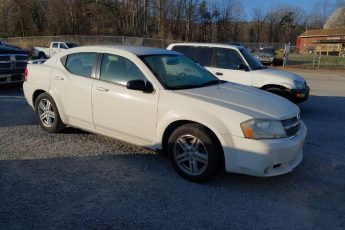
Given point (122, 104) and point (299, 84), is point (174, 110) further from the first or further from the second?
point (299, 84)

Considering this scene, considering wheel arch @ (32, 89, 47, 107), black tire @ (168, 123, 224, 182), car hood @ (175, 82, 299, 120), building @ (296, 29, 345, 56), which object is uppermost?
building @ (296, 29, 345, 56)

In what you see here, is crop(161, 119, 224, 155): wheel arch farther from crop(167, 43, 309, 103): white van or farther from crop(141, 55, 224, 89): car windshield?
crop(167, 43, 309, 103): white van

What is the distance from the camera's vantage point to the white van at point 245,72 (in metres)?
8.59

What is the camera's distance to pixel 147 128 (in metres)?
4.76

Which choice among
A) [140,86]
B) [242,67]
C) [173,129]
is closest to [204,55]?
[242,67]

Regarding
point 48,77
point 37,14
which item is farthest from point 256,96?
point 37,14

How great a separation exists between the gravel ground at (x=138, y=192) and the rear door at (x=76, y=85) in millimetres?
507

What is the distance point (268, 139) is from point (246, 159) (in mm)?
338

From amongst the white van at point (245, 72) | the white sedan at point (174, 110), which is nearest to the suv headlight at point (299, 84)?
the white van at point (245, 72)

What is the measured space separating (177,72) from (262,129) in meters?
1.71

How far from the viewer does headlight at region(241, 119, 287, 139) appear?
160 inches

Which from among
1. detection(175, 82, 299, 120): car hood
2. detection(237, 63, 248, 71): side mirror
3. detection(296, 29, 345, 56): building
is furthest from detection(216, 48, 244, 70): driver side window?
detection(296, 29, 345, 56): building

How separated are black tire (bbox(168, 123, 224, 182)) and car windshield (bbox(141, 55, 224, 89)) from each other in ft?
2.38

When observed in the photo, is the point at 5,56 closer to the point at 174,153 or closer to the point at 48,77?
the point at 48,77
